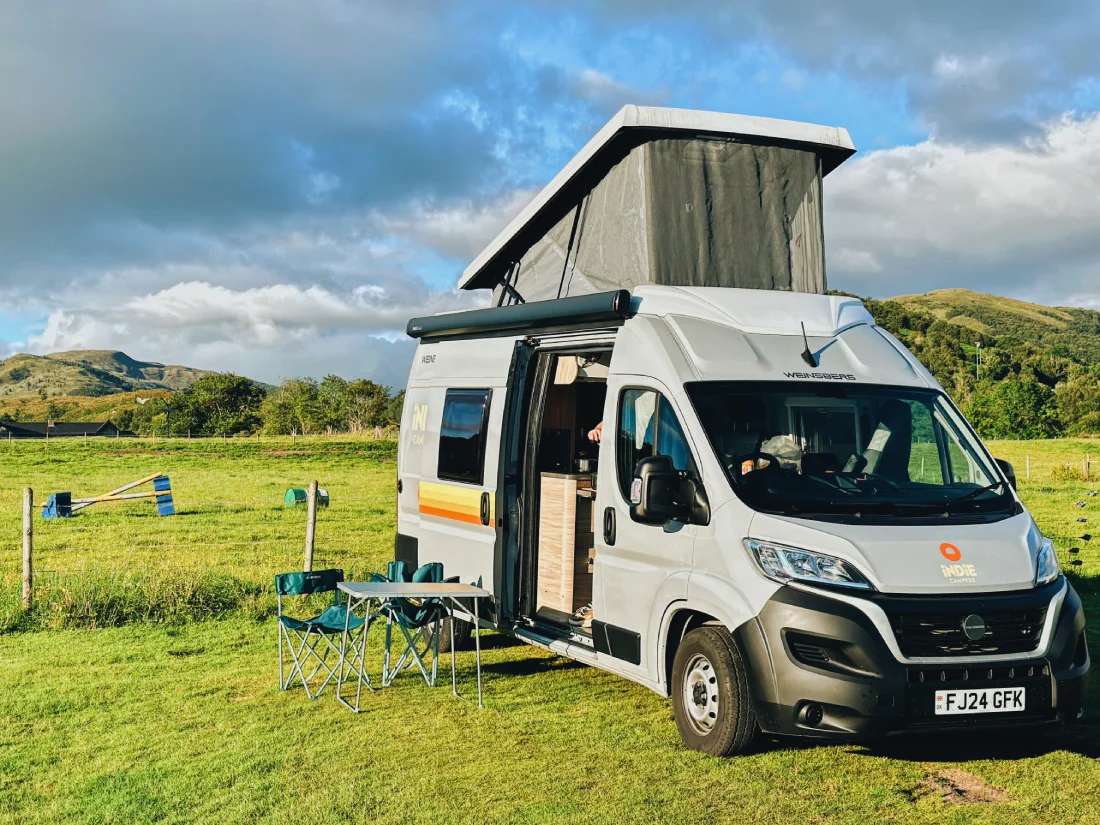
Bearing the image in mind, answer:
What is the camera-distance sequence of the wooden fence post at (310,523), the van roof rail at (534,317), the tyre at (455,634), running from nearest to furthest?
the van roof rail at (534,317), the tyre at (455,634), the wooden fence post at (310,523)

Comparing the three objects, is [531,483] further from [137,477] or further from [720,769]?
[137,477]

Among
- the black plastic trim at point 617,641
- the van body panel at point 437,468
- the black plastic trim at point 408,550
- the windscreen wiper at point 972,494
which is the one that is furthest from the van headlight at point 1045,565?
the black plastic trim at point 408,550

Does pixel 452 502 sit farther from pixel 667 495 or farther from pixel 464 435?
pixel 667 495

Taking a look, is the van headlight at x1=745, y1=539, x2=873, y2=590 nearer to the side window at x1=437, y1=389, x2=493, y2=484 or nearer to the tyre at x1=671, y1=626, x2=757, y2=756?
the tyre at x1=671, y1=626, x2=757, y2=756

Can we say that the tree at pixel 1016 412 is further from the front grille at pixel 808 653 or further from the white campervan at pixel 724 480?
the front grille at pixel 808 653

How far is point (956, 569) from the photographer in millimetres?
5676

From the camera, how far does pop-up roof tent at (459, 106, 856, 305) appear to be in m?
8.52

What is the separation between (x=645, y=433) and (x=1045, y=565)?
243cm

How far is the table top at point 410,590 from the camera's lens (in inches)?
296

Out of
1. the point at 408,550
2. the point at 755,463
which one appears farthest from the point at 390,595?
the point at 755,463

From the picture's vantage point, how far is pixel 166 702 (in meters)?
7.79

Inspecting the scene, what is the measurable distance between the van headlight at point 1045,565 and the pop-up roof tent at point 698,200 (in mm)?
3392

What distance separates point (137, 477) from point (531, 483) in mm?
32243

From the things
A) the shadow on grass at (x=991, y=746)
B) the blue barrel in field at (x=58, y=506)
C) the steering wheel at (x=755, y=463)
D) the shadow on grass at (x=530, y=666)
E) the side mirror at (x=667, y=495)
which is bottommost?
the shadow on grass at (x=530, y=666)
